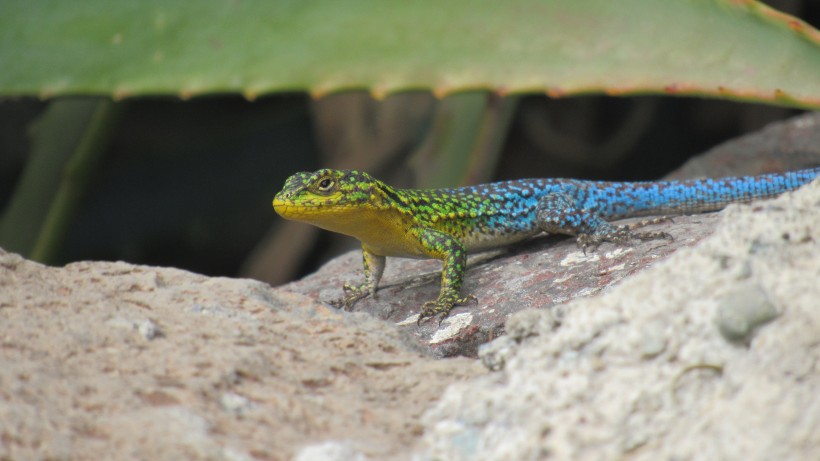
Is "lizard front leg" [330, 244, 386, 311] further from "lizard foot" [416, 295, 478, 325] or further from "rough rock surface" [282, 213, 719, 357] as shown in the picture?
"lizard foot" [416, 295, 478, 325]

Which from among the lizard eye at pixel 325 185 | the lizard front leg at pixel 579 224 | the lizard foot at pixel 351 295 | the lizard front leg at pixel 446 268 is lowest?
the lizard foot at pixel 351 295

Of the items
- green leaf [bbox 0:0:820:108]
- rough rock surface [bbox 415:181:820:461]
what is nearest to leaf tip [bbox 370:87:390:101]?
green leaf [bbox 0:0:820:108]

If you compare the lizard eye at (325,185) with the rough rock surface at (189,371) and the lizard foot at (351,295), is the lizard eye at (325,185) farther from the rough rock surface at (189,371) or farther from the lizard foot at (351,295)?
the rough rock surface at (189,371)

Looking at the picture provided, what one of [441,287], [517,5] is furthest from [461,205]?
[517,5]

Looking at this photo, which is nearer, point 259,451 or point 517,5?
point 259,451

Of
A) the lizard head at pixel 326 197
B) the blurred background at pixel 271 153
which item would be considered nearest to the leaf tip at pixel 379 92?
the lizard head at pixel 326 197

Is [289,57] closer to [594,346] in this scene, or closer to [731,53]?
[731,53]
